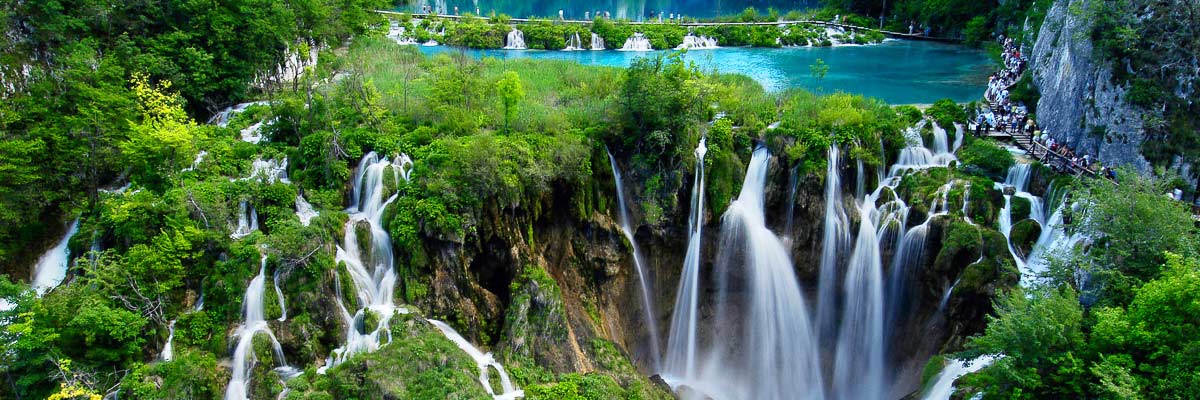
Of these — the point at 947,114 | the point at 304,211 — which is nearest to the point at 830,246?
the point at 947,114

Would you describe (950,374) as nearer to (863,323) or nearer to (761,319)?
(863,323)

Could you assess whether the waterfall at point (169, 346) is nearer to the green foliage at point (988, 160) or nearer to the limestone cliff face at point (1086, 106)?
the green foliage at point (988, 160)

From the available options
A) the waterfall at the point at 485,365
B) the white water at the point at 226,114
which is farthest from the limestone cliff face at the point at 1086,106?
the white water at the point at 226,114

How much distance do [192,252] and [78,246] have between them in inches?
207

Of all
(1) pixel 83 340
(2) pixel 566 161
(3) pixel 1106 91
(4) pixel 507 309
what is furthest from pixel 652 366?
(3) pixel 1106 91

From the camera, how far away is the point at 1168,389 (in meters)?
12.8

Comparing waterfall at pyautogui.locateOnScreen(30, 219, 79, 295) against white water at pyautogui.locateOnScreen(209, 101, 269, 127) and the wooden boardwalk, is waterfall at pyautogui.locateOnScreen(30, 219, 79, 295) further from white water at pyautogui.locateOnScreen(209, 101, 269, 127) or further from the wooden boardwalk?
the wooden boardwalk

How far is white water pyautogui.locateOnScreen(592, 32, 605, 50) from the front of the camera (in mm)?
57000

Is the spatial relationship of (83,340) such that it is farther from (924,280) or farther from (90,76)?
(924,280)

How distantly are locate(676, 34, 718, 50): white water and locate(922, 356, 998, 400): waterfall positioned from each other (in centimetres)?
4298

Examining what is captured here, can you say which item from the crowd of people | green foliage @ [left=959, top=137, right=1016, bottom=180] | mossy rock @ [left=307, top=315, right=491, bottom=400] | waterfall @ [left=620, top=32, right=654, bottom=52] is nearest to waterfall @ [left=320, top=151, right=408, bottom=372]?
mossy rock @ [left=307, top=315, right=491, bottom=400]

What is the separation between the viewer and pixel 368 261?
1841 cm

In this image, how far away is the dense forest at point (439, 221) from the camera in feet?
50.5

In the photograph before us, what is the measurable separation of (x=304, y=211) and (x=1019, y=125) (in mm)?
26710
